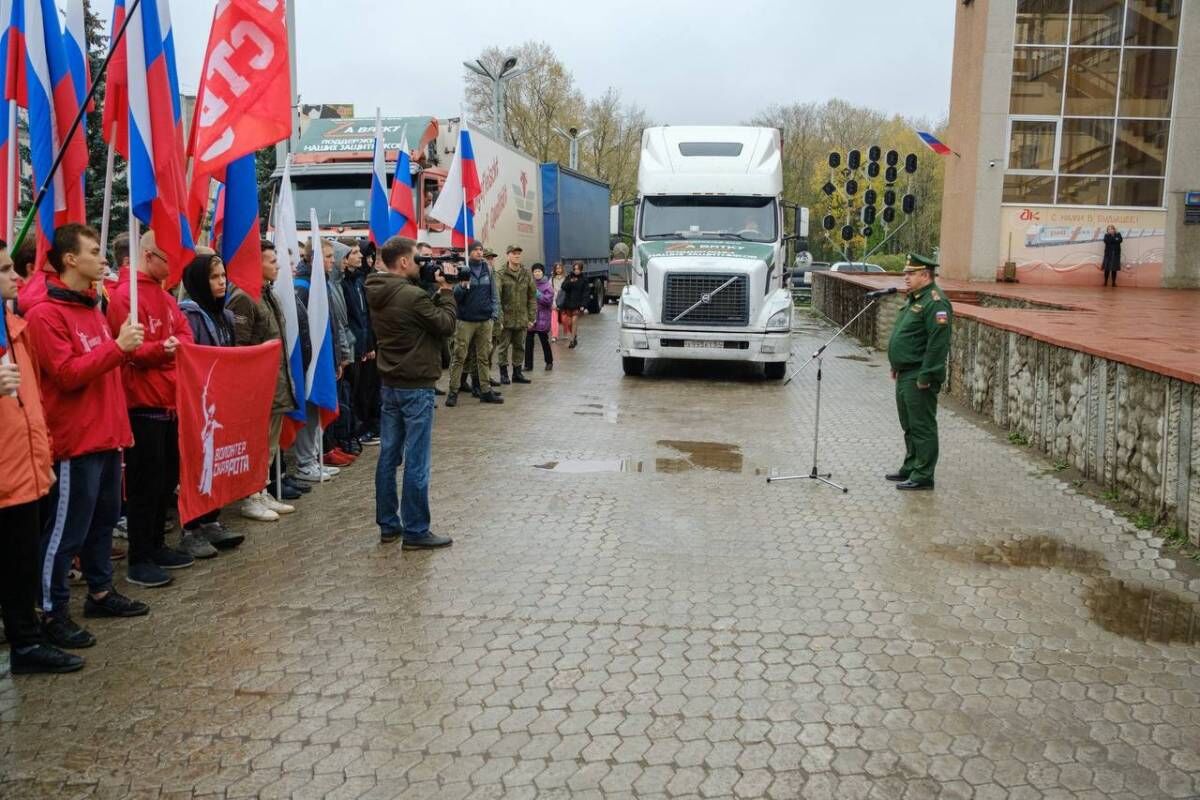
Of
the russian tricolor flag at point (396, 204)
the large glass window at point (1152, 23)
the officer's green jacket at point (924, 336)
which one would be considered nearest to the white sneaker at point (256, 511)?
the russian tricolor flag at point (396, 204)

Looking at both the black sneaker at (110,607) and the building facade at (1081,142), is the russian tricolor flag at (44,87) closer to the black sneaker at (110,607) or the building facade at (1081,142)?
the black sneaker at (110,607)

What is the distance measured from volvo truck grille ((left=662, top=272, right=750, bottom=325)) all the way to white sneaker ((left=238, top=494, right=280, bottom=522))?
8.67m

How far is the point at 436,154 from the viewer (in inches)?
772

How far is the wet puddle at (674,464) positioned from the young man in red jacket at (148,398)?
388 centimetres

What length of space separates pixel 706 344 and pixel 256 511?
8868mm

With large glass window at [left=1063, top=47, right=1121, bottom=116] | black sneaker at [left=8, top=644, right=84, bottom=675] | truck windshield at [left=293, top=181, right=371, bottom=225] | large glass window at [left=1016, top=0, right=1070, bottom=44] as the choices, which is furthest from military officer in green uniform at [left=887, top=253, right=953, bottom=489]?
large glass window at [left=1016, top=0, right=1070, bottom=44]

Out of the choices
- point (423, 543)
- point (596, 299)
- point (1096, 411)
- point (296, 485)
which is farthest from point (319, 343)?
point (596, 299)

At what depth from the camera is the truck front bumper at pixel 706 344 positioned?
14844 millimetres

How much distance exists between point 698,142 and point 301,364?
394 inches

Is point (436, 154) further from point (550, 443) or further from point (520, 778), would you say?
point (520, 778)

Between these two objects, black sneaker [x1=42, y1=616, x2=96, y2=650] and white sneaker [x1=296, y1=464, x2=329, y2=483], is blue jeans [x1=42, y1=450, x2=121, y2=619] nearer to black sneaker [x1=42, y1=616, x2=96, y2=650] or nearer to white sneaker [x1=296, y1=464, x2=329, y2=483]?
black sneaker [x1=42, y1=616, x2=96, y2=650]

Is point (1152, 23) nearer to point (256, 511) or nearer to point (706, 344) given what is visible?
point (706, 344)

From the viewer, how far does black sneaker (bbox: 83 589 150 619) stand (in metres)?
5.24

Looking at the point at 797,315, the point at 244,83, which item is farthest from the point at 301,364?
the point at 797,315
